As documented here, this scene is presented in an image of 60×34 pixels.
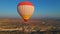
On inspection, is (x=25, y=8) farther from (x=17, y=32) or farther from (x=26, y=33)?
(x=17, y=32)

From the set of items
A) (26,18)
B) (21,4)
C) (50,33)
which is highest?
(21,4)

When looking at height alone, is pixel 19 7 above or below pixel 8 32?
above

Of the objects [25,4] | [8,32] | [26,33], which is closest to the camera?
[25,4]

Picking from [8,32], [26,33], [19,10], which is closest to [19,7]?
[19,10]

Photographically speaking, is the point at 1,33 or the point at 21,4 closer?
the point at 21,4

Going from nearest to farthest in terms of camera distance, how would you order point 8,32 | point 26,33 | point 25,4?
point 25,4 < point 26,33 < point 8,32
